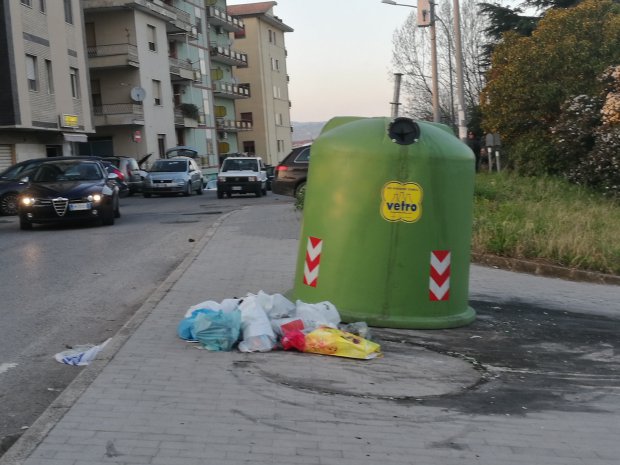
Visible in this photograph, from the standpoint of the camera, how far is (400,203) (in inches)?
286

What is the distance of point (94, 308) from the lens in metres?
8.70

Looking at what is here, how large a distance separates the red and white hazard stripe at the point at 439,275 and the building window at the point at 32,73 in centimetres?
2983

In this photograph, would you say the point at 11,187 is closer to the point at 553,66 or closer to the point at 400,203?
the point at 400,203

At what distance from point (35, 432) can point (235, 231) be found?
11.4 metres

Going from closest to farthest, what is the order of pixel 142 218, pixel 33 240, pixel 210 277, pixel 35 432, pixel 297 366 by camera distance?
pixel 35 432, pixel 297 366, pixel 210 277, pixel 33 240, pixel 142 218

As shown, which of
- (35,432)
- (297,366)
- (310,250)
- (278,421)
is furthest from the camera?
(310,250)

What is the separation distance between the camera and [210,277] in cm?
1012

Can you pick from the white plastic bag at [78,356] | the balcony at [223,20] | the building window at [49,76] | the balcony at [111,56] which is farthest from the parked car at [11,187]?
the balcony at [223,20]

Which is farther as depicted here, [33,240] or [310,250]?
[33,240]

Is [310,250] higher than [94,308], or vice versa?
[310,250]

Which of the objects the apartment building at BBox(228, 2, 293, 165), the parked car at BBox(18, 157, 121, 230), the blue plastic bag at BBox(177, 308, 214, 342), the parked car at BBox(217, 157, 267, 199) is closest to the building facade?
the apartment building at BBox(228, 2, 293, 165)

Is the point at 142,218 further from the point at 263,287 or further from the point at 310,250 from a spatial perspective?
the point at 310,250

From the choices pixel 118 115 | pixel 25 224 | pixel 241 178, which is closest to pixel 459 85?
pixel 241 178

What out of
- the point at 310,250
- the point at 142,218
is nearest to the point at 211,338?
the point at 310,250
